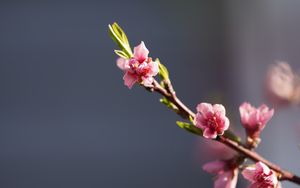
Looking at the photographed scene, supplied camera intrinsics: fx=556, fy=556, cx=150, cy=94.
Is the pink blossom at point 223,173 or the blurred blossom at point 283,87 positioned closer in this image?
the pink blossom at point 223,173

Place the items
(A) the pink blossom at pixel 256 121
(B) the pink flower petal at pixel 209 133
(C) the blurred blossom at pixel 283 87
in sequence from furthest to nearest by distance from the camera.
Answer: (C) the blurred blossom at pixel 283 87
(A) the pink blossom at pixel 256 121
(B) the pink flower petal at pixel 209 133

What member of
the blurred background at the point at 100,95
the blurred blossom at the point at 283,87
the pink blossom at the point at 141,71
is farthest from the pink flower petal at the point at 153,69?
the blurred background at the point at 100,95

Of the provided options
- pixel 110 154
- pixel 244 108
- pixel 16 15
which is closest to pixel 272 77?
pixel 244 108

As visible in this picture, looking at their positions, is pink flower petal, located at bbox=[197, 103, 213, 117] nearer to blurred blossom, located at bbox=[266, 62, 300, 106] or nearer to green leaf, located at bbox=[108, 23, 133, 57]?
green leaf, located at bbox=[108, 23, 133, 57]

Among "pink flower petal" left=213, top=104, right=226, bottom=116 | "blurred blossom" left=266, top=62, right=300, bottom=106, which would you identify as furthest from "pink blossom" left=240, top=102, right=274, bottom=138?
"blurred blossom" left=266, top=62, right=300, bottom=106

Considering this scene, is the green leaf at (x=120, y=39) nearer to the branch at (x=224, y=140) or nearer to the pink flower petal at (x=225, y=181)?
the branch at (x=224, y=140)

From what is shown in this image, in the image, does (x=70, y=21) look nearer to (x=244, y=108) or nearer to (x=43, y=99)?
(x=43, y=99)

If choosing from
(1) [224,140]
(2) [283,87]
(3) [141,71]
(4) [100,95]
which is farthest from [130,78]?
(4) [100,95]
